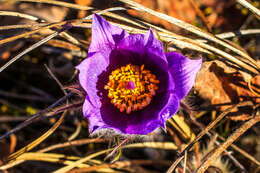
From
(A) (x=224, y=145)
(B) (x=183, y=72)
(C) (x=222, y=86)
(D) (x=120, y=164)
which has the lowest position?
(D) (x=120, y=164)

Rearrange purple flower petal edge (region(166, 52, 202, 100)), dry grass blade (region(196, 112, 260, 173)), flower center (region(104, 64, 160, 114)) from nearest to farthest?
1. purple flower petal edge (region(166, 52, 202, 100))
2. dry grass blade (region(196, 112, 260, 173))
3. flower center (region(104, 64, 160, 114))

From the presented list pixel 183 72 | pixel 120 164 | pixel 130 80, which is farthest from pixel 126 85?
pixel 120 164

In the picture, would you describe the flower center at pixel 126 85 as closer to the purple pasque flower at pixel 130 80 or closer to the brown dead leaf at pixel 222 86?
the purple pasque flower at pixel 130 80

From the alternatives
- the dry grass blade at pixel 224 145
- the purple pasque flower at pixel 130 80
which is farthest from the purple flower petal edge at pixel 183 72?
the dry grass blade at pixel 224 145

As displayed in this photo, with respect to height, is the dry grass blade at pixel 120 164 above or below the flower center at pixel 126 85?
below

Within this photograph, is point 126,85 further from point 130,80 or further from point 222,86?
point 222,86

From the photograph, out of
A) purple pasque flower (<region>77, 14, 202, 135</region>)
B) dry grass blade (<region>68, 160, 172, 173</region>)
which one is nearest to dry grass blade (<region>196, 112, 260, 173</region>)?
purple pasque flower (<region>77, 14, 202, 135</region>)

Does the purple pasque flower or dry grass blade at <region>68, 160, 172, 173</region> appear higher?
the purple pasque flower

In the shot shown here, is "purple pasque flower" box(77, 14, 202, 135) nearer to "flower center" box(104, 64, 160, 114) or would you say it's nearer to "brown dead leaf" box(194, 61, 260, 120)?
"flower center" box(104, 64, 160, 114)
